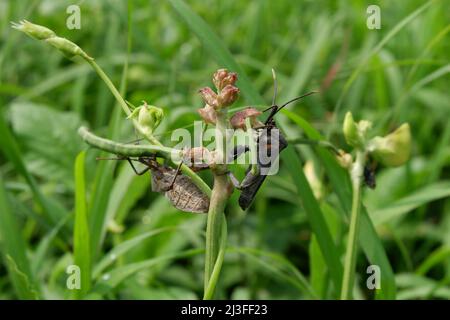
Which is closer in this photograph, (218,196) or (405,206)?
(218,196)

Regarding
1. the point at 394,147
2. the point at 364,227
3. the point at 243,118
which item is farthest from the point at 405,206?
the point at 243,118

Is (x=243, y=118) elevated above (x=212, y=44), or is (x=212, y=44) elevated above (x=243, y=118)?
(x=212, y=44)

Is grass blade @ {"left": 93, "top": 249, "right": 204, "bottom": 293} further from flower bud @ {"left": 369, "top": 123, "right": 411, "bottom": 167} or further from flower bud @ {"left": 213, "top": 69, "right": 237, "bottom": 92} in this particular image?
flower bud @ {"left": 213, "top": 69, "right": 237, "bottom": 92}

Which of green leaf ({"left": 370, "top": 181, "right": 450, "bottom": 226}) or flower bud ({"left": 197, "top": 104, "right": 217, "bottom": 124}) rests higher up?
green leaf ({"left": 370, "top": 181, "right": 450, "bottom": 226})

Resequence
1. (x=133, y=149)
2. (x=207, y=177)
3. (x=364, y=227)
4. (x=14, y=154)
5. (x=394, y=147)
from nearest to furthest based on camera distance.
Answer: (x=133, y=149), (x=394, y=147), (x=364, y=227), (x=14, y=154), (x=207, y=177)

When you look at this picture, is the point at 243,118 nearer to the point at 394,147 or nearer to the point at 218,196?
the point at 218,196

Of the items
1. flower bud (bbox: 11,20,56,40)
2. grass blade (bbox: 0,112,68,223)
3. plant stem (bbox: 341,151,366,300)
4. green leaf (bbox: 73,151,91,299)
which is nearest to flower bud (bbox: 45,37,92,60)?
flower bud (bbox: 11,20,56,40)

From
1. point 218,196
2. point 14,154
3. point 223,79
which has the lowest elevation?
point 218,196

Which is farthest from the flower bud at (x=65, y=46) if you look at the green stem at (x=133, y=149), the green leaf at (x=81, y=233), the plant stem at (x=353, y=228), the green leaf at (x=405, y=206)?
the green leaf at (x=405, y=206)
